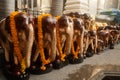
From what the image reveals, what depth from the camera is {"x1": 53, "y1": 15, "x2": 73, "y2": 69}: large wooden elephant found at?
6.36ft

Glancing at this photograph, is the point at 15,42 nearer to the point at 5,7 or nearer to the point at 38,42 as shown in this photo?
the point at 38,42

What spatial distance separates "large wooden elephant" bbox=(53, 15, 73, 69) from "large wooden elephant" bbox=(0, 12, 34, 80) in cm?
40

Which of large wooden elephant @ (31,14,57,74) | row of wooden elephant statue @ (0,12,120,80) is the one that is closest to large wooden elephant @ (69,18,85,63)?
row of wooden elephant statue @ (0,12,120,80)

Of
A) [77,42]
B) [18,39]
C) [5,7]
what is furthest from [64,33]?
[5,7]

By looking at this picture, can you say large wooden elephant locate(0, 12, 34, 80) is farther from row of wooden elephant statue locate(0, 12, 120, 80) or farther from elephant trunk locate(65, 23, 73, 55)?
elephant trunk locate(65, 23, 73, 55)

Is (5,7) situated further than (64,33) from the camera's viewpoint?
Yes

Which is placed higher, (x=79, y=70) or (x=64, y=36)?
(x=64, y=36)

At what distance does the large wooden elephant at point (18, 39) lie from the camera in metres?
1.59

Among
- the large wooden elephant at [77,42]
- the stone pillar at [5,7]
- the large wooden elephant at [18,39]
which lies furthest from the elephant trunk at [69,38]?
the stone pillar at [5,7]

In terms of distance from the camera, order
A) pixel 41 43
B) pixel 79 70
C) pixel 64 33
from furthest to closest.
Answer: pixel 79 70, pixel 64 33, pixel 41 43

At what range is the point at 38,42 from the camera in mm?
1786

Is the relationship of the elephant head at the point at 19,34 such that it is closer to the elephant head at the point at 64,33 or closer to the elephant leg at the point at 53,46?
the elephant leg at the point at 53,46

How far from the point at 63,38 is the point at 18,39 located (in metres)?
0.54

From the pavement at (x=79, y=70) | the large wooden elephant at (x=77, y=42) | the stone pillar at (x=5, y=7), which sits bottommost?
the pavement at (x=79, y=70)
